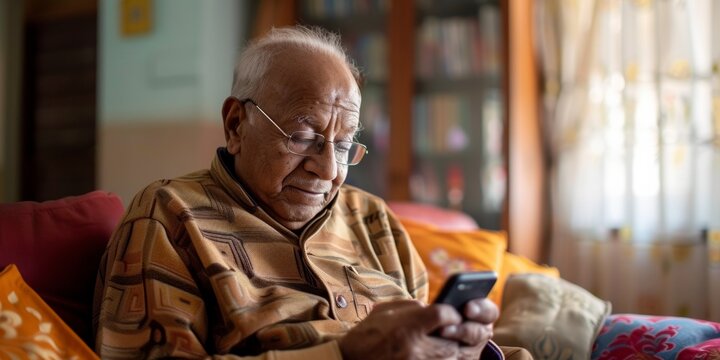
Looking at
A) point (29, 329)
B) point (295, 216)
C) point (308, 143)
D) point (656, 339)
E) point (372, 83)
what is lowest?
point (656, 339)

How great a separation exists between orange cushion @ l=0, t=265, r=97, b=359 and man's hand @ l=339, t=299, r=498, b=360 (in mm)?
393

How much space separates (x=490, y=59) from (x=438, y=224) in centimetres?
112

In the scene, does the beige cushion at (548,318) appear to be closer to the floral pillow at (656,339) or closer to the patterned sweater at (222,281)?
the floral pillow at (656,339)

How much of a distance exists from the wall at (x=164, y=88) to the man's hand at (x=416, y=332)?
2.69 metres

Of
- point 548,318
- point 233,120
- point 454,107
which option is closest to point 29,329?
point 233,120

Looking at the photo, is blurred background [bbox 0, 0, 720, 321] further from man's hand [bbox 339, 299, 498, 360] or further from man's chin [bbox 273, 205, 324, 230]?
man's hand [bbox 339, 299, 498, 360]

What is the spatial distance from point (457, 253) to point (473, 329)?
0.78m

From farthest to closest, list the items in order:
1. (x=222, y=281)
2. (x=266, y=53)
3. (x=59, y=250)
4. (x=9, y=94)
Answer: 1. (x=9, y=94)
2. (x=266, y=53)
3. (x=59, y=250)
4. (x=222, y=281)

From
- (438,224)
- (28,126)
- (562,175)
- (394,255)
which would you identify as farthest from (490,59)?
(28,126)

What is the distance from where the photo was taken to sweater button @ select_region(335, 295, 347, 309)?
1.23 m

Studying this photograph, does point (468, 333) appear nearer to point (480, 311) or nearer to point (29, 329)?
point (480, 311)

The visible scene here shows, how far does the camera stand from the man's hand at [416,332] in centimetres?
98

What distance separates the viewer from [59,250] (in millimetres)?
1210

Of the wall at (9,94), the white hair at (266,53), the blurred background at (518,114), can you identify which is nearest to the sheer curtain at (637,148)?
the blurred background at (518,114)
